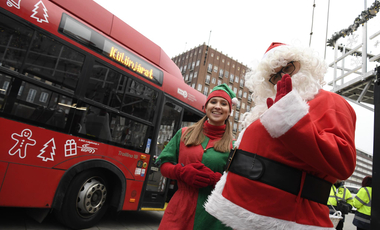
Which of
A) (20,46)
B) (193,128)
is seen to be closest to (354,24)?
(193,128)

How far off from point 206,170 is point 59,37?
9.72ft

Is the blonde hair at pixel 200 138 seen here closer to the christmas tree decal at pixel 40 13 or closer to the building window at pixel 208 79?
the christmas tree decal at pixel 40 13

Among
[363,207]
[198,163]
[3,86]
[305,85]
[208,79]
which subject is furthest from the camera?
[208,79]

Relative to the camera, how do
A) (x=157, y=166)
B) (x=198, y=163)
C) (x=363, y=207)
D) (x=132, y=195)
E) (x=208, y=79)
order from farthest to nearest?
(x=208, y=79) < (x=363, y=207) < (x=157, y=166) < (x=132, y=195) < (x=198, y=163)

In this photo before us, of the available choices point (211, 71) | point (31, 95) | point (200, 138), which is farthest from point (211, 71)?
point (200, 138)

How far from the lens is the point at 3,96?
2.91 metres

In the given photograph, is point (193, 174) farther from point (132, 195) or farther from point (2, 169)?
point (132, 195)

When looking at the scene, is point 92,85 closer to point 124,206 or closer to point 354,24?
point 124,206

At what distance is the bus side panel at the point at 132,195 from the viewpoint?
435cm

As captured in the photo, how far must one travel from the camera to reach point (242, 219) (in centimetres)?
112

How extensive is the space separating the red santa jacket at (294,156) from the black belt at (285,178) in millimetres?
23

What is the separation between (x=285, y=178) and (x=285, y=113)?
308 mm

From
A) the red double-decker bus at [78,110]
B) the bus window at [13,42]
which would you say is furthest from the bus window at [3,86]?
the bus window at [13,42]

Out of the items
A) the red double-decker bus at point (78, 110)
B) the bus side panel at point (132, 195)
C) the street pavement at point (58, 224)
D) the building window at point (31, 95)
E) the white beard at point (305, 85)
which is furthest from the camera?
the bus side panel at point (132, 195)
